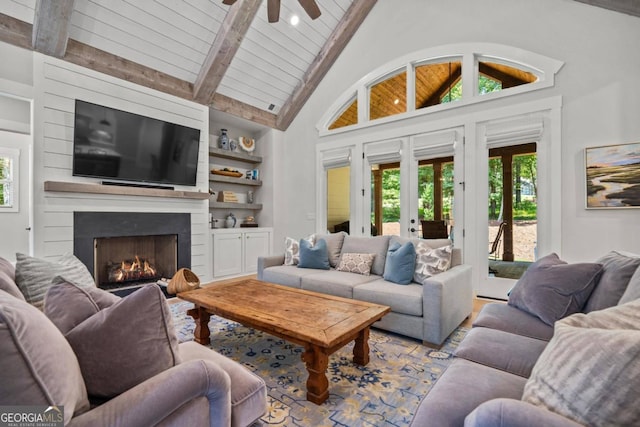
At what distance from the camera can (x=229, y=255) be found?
527cm

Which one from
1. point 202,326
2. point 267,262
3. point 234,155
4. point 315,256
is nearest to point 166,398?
point 202,326

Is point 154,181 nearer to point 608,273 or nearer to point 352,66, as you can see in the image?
point 352,66

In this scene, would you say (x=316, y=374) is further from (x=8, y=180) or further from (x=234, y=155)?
(x=8, y=180)

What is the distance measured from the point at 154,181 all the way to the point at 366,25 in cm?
425

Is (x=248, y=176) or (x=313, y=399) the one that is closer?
(x=313, y=399)

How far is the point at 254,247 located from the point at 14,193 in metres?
4.12

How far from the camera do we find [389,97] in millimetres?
4957

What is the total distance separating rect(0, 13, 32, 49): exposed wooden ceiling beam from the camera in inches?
125

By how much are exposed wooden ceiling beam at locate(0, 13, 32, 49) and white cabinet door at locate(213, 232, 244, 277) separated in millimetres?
3227

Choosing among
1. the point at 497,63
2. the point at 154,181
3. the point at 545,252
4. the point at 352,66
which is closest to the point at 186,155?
the point at 154,181

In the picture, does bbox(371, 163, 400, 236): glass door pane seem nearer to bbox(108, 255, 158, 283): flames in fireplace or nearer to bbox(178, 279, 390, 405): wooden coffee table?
bbox(178, 279, 390, 405): wooden coffee table

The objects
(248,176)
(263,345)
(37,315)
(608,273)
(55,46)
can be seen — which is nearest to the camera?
(37,315)

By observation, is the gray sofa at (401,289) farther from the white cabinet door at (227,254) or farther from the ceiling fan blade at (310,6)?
the ceiling fan blade at (310,6)

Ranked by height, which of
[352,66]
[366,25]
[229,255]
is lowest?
[229,255]
